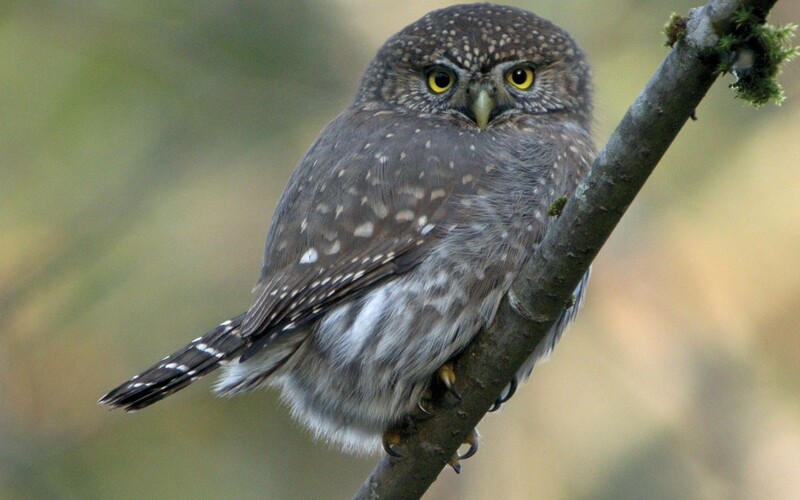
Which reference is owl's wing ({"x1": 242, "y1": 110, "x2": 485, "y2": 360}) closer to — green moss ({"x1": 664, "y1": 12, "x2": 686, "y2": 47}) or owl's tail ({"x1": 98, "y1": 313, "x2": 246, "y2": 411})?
owl's tail ({"x1": 98, "y1": 313, "x2": 246, "y2": 411})

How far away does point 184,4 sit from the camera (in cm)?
614

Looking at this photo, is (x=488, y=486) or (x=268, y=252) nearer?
(x=268, y=252)

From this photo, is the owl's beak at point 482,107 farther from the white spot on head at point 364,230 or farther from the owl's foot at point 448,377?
the owl's foot at point 448,377

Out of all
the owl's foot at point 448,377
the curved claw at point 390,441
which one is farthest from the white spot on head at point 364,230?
the curved claw at point 390,441

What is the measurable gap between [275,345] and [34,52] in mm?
3371

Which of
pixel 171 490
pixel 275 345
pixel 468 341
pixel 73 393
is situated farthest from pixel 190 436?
pixel 468 341

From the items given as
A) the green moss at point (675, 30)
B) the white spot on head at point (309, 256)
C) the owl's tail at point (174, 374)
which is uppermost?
the green moss at point (675, 30)

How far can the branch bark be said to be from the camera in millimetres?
2260

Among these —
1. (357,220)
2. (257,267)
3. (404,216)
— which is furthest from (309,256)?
(257,267)

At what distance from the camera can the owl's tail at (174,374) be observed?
334 cm

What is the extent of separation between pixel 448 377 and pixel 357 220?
0.62m

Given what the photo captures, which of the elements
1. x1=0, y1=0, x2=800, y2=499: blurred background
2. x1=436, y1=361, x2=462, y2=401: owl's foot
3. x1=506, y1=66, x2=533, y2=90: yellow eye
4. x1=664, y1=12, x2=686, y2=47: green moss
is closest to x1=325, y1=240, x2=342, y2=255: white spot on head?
x1=436, y1=361, x2=462, y2=401: owl's foot

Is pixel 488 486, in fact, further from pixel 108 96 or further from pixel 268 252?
pixel 108 96

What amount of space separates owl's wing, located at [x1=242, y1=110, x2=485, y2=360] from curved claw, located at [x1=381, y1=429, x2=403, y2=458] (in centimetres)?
50
